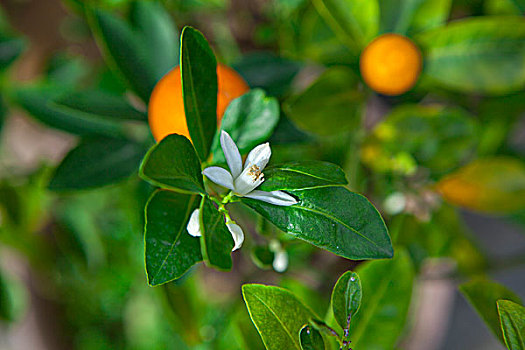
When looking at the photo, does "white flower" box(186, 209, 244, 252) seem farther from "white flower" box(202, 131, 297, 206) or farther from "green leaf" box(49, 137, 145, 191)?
"green leaf" box(49, 137, 145, 191)

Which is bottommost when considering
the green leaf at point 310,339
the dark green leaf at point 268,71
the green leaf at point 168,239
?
the green leaf at point 168,239

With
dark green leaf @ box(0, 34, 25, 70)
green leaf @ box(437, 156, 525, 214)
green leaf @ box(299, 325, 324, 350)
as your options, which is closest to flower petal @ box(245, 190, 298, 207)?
green leaf @ box(299, 325, 324, 350)

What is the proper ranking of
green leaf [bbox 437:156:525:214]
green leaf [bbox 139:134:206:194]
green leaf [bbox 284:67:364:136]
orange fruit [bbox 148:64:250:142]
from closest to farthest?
green leaf [bbox 139:134:206:194]
orange fruit [bbox 148:64:250:142]
green leaf [bbox 284:67:364:136]
green leaf [bbox 437:156:525:214]

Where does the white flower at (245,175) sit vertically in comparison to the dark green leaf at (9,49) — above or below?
above

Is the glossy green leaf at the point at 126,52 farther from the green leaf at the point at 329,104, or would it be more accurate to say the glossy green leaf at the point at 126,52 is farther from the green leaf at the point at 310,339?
the green leaf at the point at 310,339

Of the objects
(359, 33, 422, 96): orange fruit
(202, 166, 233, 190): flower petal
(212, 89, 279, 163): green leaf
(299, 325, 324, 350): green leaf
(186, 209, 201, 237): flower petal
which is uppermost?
(359, 33, 422, 96): orange fruit

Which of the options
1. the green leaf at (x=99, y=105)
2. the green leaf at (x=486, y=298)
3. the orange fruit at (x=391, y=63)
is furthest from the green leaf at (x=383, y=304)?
the green leaf at (x=99, y=105)

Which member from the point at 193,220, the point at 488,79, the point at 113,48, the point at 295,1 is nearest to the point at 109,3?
the point at 113,48
